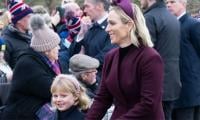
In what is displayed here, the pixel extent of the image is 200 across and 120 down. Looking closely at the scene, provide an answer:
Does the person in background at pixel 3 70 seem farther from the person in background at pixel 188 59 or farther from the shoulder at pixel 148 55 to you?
the shoulder at pixel 148 55

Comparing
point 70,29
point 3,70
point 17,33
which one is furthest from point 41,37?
point 70,29

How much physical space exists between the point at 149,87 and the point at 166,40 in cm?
240

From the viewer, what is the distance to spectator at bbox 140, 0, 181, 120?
6.09m

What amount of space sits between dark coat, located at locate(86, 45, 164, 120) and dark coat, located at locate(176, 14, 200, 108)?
289 cm

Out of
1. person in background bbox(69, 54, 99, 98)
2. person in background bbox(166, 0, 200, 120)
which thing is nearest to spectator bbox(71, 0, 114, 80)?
person in background bbox(69, 54, 99, 98)

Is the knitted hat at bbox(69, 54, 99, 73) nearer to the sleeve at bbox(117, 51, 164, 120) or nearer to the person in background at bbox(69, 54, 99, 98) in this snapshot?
the person in background at bbox(69, 54, 99, 98)

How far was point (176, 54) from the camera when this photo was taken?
20.5 feet

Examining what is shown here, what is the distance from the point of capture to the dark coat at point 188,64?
6777 millimetres

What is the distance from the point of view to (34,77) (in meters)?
5.05

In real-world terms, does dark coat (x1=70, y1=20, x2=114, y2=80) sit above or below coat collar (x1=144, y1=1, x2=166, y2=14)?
below

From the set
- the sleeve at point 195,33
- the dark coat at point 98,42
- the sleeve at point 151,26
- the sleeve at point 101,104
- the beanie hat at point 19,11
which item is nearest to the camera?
the sleeve at point 101,104

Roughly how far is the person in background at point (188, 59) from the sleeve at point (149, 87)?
3.02 metres

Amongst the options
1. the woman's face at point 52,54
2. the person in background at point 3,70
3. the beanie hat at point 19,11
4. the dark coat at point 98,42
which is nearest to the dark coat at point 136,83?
the woman's face at point 52,54

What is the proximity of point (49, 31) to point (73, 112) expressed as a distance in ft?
3.38
